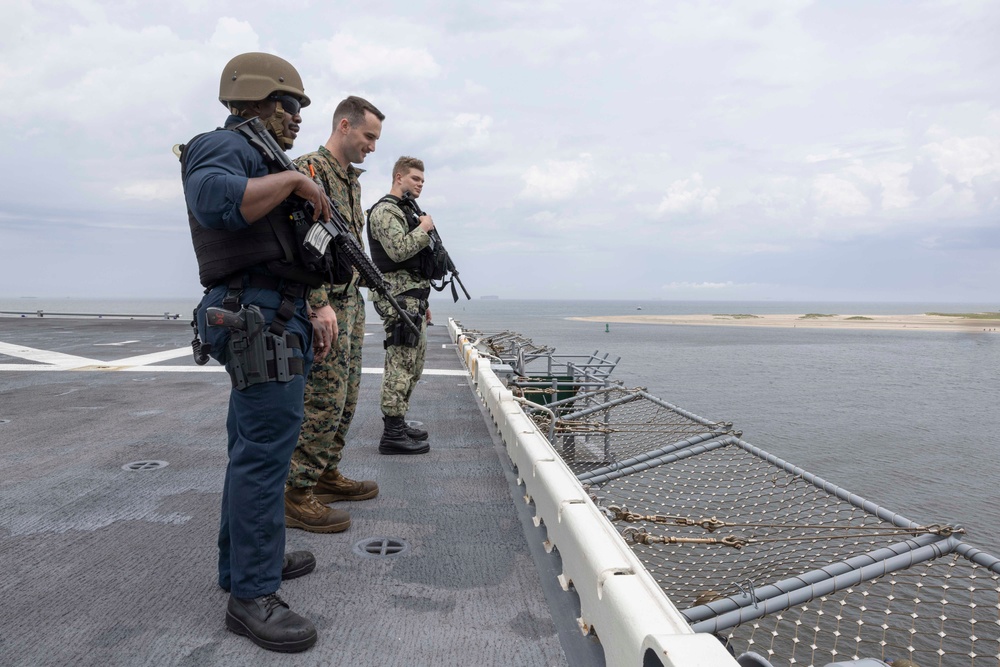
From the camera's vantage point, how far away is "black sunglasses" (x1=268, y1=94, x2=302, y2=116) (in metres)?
2.07

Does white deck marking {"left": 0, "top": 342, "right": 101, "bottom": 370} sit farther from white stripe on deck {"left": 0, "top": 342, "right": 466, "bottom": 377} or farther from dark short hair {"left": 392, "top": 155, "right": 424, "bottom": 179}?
dark short hair {"left": 392, "top": 155, "right": 424, "bottom": 179}

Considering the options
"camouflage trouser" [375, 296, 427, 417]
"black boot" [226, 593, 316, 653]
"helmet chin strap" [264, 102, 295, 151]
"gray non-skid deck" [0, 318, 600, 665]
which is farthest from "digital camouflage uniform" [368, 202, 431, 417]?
"black boot" [226, 593, 316, 653]

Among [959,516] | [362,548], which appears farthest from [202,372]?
[959,516]

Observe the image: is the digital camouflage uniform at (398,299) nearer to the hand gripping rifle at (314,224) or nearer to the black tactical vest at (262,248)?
the hand gripping rifle at (314,224)

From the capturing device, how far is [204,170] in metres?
1.78

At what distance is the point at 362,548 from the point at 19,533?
1581 millimetres

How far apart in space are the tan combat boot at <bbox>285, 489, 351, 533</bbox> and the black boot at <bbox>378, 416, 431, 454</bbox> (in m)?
1.35

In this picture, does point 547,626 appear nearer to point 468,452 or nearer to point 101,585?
point 101,585

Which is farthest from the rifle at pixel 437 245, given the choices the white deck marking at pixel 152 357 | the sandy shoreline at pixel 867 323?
the sandy shoreline at pixel 867 323

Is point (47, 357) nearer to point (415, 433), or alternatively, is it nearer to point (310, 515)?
point (415, 433)

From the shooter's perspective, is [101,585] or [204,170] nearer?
[204,170]

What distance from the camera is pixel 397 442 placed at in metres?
4.23

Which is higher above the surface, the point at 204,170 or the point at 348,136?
the point at 348,136

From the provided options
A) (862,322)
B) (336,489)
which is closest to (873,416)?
(336,489)
